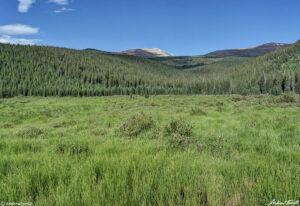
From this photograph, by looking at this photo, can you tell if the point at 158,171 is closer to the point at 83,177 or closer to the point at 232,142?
the point at 83,177

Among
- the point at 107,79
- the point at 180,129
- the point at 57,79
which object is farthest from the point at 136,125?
the point at 107,79

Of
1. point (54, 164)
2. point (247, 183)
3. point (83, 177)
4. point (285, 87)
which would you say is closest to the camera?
point (247, 183)

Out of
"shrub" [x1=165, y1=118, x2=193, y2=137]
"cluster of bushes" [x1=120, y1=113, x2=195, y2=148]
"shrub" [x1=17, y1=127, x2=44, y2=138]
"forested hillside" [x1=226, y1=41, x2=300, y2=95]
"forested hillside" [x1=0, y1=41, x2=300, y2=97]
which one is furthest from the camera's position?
"forested hillside" [x1=0, y1=41, x2=300, y2=97]

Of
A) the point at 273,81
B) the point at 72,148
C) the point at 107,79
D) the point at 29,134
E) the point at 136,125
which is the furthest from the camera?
the point at 107,79

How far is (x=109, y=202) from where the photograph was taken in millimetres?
1714

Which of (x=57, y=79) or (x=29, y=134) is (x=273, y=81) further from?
(x=57, y=79)

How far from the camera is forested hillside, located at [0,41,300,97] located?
9825 centimetres

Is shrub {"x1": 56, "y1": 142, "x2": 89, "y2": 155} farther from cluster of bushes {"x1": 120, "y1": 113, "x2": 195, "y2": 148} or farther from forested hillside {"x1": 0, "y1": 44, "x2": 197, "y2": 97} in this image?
forested hillside {"x1": 0, "y1": 44, "x2": 197, "y2": 97}

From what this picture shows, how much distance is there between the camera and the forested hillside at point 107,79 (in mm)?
98250

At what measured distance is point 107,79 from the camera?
510 feet

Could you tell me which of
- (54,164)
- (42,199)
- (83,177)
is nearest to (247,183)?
(83,177)

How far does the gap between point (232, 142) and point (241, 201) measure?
3.36 m

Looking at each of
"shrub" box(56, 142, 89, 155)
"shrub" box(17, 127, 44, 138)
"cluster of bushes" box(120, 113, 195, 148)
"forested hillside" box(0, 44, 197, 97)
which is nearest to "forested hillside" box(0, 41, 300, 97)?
"forested hillside" box(0, 44, 197, 97)

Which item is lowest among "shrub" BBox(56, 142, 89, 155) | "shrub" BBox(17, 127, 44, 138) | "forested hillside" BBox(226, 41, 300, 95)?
"shrub" BBox(17, 127, 44, 138)
